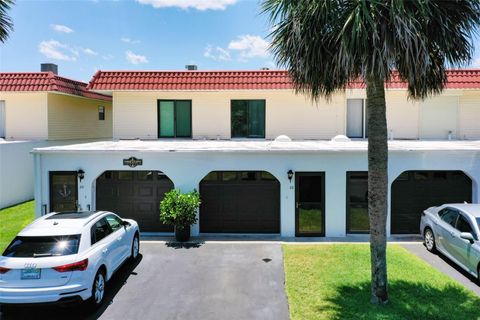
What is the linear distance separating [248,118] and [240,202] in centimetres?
535

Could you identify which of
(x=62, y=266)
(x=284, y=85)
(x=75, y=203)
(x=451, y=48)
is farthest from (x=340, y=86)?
(x=75, y=203)

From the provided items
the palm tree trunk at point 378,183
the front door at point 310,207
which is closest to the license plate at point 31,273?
the palm tree trunk at point 378,183

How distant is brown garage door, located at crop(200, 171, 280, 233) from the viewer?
14180mm

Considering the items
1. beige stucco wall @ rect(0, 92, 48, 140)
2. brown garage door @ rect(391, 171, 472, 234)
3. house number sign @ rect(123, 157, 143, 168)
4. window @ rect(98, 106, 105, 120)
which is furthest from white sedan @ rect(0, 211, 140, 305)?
window @ rect(98, 106, 105, 120)

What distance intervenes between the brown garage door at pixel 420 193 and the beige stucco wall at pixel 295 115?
432cm

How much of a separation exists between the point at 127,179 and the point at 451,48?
11210mm

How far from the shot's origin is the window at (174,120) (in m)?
18.2

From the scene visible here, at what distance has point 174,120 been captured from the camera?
1817 cm

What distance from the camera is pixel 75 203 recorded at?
563 inches

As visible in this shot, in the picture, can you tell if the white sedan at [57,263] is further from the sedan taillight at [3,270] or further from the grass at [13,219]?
the grass at [13,219]

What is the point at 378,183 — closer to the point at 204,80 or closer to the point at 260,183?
the point at 260,183

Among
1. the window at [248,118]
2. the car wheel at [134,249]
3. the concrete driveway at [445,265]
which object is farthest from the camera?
the window at [248,118]

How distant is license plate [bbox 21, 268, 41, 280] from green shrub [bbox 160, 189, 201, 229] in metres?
5.62

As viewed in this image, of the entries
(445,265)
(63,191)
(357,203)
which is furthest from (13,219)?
(445,265)
